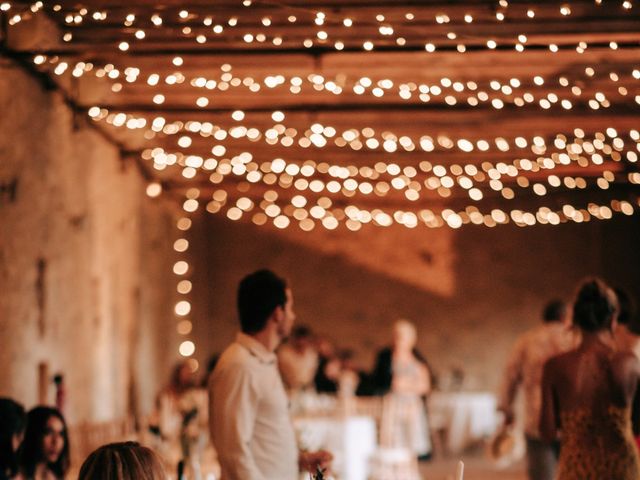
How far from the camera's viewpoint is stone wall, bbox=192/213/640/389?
56.2ft

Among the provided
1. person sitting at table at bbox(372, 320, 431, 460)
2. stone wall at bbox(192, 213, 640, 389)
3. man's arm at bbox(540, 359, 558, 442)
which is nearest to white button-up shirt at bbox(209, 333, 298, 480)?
man's arm at bbox(540, 359, 558, 442)

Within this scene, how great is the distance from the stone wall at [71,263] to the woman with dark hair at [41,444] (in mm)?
3035

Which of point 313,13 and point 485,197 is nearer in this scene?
point 313,13

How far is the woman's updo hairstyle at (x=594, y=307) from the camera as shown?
13.2 feet

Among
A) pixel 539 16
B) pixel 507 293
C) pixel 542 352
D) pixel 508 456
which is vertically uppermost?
pixel 539 16

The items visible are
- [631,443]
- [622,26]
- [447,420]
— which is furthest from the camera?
[447,420]

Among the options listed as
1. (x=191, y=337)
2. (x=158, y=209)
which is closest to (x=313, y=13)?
(x=158, y=209)

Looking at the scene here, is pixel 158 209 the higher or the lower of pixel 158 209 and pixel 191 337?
the higher

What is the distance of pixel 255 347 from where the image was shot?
11.5 ft

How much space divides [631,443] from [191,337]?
12.7m

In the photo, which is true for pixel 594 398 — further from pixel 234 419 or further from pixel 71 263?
pixel 71 263

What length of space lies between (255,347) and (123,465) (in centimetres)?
122

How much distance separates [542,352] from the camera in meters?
6.46

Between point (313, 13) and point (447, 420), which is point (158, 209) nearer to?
point (447, 420)
